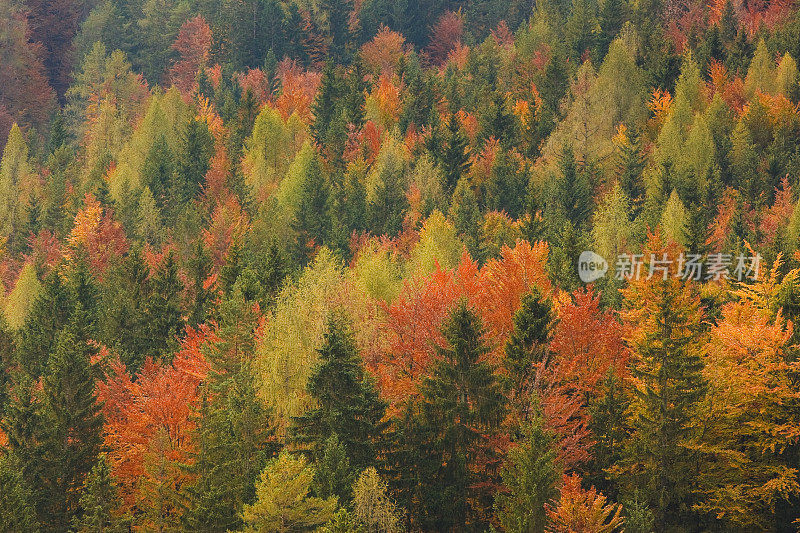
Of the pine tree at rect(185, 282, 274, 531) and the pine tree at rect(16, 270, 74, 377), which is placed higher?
the pine tree at rect(16, 270, 74, 377)

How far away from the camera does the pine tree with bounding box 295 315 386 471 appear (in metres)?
42.2

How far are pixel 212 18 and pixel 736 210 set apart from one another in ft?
313

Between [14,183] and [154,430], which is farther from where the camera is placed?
[14,183]

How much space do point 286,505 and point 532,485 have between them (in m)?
9.14

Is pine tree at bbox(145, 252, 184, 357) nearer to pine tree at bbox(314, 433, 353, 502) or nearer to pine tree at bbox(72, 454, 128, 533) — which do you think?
pine tree at bbox(72, 454, 128, 533)

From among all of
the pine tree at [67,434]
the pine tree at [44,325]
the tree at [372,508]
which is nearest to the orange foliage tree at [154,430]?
the pine tree at [67,434]

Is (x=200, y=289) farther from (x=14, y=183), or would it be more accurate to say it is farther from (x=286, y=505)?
(x=14, y=183)

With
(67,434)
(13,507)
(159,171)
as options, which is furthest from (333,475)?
(159,171)

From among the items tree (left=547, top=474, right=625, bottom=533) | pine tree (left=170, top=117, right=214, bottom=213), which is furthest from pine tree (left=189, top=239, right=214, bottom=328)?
tree (left=547, top=474, right=625, bottom=533)

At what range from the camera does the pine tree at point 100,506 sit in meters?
40.8

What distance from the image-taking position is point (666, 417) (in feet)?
138

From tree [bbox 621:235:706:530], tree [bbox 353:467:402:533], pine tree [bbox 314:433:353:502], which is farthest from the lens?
tree [bbox 621:235:706:530]

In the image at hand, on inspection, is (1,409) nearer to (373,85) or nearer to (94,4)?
(373,85)

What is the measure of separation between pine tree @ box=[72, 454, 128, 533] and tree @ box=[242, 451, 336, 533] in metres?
7.50
